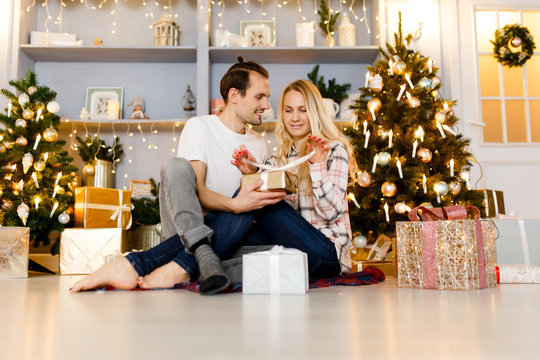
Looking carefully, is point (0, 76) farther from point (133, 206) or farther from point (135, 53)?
point (133, 206)

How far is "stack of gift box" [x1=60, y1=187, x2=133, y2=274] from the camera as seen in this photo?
2.62m

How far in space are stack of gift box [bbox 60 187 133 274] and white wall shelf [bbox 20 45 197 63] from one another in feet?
3.67

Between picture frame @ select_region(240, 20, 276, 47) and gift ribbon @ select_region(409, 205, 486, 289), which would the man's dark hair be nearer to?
gift ribbon @ select_region(409, 205, 486, 289)

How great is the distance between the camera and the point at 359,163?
8.68 feet

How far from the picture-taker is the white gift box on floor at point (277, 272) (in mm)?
1386

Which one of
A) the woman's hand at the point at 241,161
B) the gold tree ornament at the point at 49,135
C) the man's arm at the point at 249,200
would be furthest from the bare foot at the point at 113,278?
the gold tree ornament at the point at 49,135

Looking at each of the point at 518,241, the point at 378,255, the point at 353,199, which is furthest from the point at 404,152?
the point at 518,241

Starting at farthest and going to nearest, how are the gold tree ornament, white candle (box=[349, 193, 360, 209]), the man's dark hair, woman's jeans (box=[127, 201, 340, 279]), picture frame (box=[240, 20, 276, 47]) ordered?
picture frame (box=[240, 20, 276, 47]) → the gold tree ornament → white candle (box=[349, 193, 360, 209]) → the man's dark hair → woman's jeans (box=[127, 201, 340, 279])

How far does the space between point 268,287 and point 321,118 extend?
82 cm

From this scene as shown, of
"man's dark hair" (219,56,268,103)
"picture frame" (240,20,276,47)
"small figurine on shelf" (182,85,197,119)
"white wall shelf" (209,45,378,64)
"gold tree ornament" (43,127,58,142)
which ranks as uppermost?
"picture frame" (240,20,276,47)

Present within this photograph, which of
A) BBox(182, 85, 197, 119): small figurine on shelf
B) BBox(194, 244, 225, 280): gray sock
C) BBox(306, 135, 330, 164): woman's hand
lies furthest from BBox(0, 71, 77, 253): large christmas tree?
BBox(306, 135, 330, 164): woman's hand

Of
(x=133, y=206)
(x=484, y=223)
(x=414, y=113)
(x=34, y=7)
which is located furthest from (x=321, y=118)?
(x=34, y=7)

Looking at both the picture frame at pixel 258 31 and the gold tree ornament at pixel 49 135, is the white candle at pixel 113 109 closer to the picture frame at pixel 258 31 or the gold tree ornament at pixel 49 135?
the gold tree ornament at pixel 49 135

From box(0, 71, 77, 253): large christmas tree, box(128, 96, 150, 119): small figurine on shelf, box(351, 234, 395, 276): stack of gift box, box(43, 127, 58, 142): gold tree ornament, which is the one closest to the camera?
box(351, 234, 395, 276): stack of gift box
